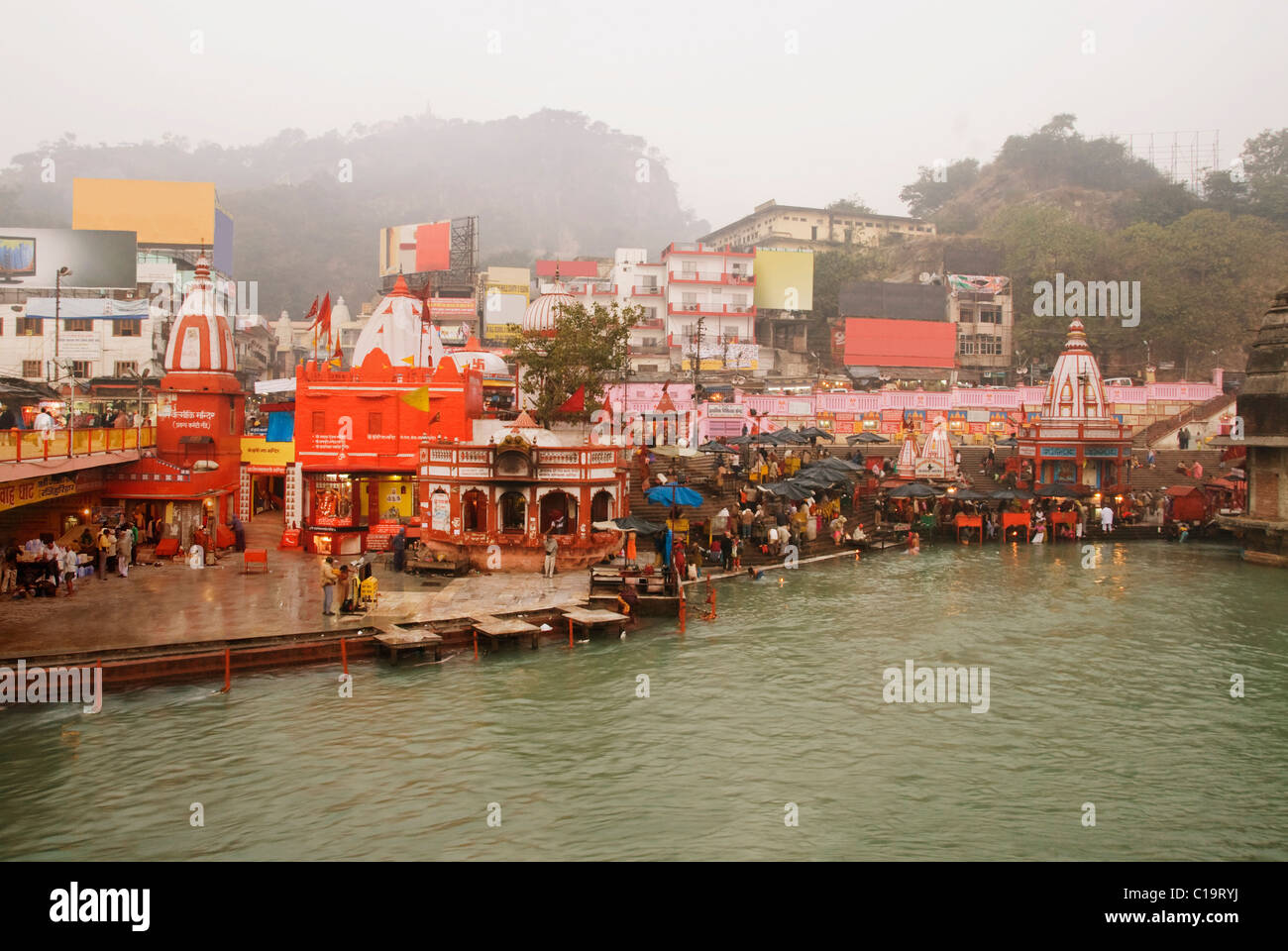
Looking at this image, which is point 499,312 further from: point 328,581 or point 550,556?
point 328,581

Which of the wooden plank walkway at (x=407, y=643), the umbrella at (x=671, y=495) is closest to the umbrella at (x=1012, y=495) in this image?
the umbrella at (x=671, y=495)

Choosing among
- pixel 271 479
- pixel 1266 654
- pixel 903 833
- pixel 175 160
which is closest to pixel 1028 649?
pixel 1266 654

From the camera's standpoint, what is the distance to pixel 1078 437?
141 feet

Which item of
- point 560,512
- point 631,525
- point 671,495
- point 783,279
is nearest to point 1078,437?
point 671,495

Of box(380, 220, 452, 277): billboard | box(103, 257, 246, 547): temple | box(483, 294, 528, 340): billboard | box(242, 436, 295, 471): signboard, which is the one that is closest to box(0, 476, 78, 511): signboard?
box(103, 257, 246, 547): temple

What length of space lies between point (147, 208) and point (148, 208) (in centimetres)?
6

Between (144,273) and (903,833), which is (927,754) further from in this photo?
(144,273)

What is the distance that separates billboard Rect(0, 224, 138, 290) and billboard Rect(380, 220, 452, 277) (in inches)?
965

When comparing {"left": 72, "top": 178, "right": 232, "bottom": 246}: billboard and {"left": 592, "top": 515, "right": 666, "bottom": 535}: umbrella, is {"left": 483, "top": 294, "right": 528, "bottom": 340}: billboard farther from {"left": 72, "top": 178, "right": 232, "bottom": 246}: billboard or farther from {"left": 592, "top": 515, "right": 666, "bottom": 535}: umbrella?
{"left": 592, "top": 515, "right": 666, "bottom": 535}: umbrella

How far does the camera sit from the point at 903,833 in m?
12.1

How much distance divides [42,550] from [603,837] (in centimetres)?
1632

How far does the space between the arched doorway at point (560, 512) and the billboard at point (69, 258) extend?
129 feet

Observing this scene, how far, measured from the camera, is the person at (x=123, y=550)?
23.3 metres
